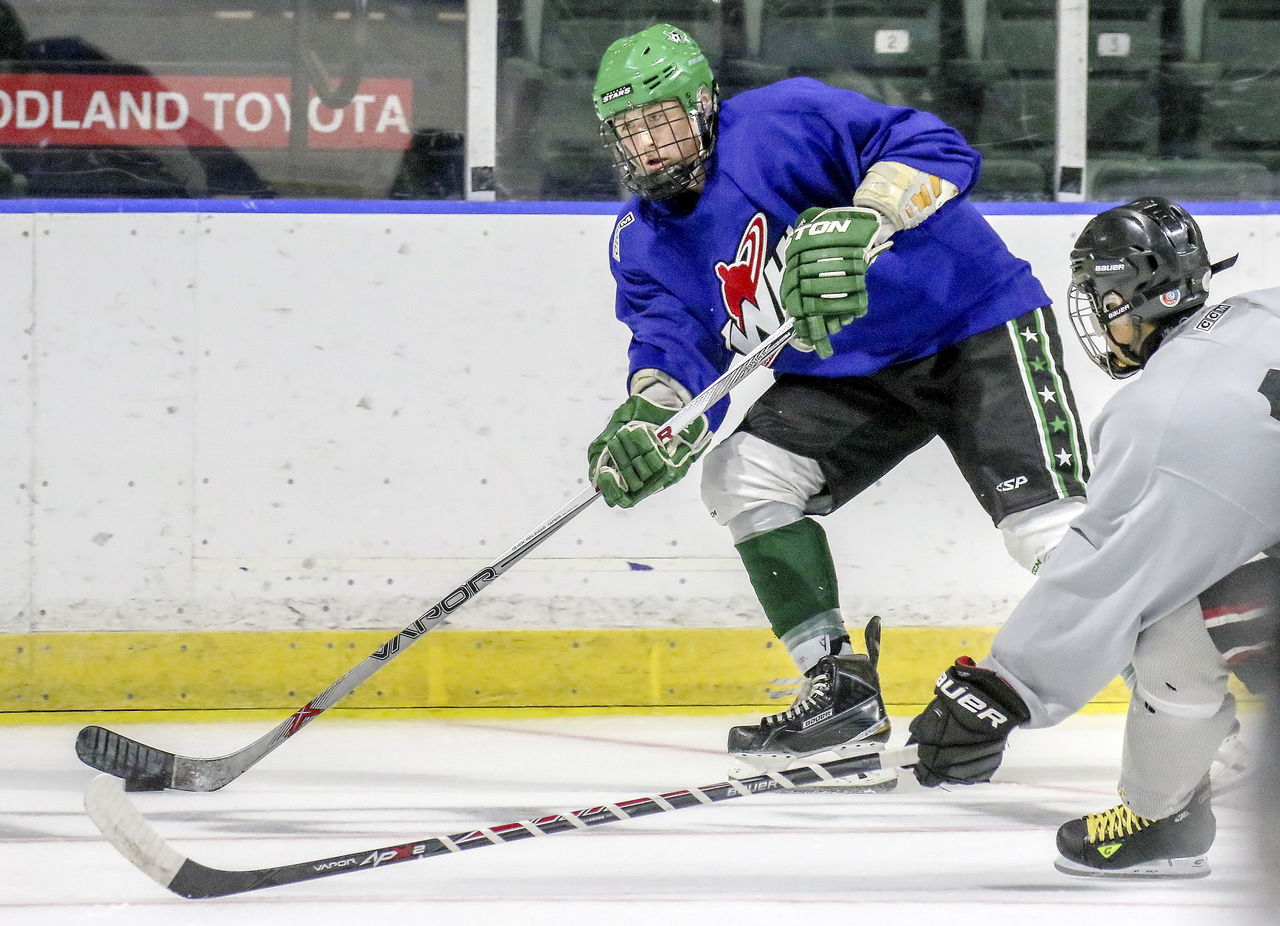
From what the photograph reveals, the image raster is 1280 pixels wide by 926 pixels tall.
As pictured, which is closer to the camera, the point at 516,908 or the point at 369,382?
the point at 516,908

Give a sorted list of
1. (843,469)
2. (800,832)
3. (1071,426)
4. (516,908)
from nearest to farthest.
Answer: (516,908)
(800,832)
(1071,426)
(843,469)

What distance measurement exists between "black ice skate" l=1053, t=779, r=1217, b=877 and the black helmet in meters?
0.50

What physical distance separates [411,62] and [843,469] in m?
1.47

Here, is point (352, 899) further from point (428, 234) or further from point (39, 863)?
point (428, 234)

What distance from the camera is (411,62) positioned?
3.15m

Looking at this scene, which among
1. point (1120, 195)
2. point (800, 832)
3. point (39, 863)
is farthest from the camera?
point (1120, 195)

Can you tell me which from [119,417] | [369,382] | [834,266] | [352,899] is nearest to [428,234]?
[369,382]

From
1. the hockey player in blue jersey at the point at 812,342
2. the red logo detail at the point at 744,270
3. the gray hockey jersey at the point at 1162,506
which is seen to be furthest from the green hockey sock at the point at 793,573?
the gray hockey jersey at the point at 1162,506

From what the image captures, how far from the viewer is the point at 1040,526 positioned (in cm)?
209

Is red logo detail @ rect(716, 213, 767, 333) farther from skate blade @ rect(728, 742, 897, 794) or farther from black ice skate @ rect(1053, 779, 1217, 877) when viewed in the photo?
black ice skate @ rect(1053, 779, 1217, 877)

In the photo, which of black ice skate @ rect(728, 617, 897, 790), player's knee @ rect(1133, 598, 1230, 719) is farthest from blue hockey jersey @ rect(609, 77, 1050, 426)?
player's knee @ rect(1133, 598, 1230, 719)

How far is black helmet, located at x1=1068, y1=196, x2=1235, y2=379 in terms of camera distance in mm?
1540

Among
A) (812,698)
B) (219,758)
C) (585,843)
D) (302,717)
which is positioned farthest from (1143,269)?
(219,758)

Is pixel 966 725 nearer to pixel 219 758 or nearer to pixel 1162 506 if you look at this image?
pixel 1162 506
